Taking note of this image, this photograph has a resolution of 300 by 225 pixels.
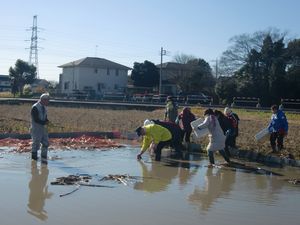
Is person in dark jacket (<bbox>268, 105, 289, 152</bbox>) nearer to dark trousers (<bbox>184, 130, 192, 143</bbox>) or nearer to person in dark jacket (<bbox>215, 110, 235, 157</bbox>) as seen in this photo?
person in dark jacket (<bbox>215, 110, 235, 157</bbox>)

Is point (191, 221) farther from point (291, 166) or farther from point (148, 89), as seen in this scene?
point (148, 89)

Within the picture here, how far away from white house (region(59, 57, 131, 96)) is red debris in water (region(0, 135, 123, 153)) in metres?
51.1

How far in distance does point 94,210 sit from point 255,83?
41138mm

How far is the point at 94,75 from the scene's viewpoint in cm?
6669

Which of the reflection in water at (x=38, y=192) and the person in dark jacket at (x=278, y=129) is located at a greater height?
the person in dark jacket at (x=278, y=129)

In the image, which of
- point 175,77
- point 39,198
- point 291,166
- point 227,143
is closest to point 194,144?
point 227,143

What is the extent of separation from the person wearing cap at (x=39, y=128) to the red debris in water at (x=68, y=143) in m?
1.34

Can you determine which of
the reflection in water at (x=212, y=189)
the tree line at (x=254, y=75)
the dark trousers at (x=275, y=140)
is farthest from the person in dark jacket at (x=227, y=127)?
the tree line at (x=254, y=75)

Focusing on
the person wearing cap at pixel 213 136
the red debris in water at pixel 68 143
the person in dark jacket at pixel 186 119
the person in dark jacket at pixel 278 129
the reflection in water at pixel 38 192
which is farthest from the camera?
the person in dark jacket at pixel 186 119

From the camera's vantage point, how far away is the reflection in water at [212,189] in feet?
24.2

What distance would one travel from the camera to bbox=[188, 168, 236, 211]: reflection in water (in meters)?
7.37

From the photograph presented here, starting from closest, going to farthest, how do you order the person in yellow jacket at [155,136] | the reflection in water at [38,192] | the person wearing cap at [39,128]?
the reflection in water at [38,192]
the person wearing cap at [39,128]
the person in yellow jacket at [155,136]

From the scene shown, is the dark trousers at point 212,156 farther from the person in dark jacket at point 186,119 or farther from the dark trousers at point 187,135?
the dark trousers at point 187,135

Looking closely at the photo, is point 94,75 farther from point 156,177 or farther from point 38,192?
point 38,192
